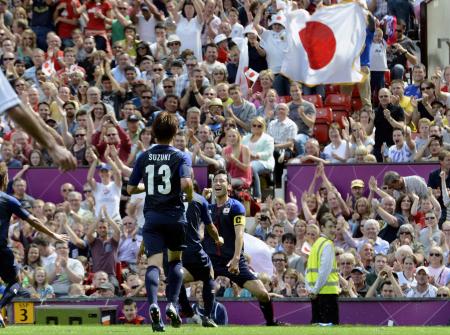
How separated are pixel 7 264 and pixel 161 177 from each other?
8.40ft

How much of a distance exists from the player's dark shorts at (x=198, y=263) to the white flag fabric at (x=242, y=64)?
9167 millimetres

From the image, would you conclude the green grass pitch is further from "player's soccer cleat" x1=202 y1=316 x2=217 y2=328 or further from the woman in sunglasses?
the woman in sunglasses

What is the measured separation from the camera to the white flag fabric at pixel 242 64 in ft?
77.9

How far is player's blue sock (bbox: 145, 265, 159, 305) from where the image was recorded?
12.8m

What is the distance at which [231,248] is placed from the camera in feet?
51.2

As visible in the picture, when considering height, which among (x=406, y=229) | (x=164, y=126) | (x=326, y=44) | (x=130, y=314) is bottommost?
(x=130, y=314)

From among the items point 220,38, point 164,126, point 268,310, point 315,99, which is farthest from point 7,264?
point 220,38

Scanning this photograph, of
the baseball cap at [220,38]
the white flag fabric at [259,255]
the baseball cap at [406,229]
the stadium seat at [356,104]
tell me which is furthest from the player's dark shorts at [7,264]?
the baseball cap at [220,38]

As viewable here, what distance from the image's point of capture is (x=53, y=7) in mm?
26859

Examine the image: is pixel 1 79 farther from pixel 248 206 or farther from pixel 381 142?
pixel 381 142

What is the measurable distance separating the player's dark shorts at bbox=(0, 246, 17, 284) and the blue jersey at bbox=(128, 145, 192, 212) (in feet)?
7.31

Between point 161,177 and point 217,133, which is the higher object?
point 217,133

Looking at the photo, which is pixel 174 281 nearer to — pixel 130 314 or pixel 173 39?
pixel 130 314

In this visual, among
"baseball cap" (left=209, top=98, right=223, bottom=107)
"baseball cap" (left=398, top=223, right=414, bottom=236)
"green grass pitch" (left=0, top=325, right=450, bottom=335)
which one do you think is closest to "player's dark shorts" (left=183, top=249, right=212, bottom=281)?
"green grass pitch" (left=0, top=325, right=450, bottom=335)
